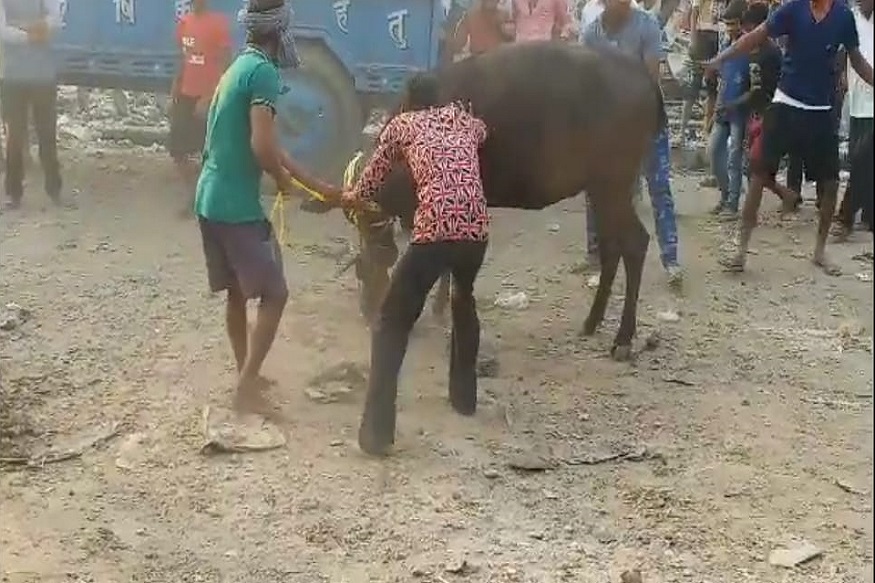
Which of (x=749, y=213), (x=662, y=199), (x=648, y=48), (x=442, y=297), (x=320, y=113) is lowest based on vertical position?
(x=442, y=297)

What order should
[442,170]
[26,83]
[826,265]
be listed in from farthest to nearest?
1. [26,83]
2. [826,265]
3. [442,170]

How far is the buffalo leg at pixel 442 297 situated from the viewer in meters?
6.41

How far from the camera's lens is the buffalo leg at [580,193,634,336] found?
610 cm

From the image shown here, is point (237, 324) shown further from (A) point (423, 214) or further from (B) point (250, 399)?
(A) point (423, 214)

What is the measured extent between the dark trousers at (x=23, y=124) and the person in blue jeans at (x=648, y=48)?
3626mm

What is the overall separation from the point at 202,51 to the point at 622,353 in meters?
3.68

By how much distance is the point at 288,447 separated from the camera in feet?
15.8

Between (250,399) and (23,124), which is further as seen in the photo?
(23,124)

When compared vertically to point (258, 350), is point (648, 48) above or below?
above

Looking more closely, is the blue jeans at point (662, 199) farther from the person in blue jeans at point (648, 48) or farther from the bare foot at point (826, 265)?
the bare foot at point (826, 265)

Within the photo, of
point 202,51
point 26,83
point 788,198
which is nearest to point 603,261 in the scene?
point 202,51

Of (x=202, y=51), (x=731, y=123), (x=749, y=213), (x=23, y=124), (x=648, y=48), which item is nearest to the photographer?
(x=648, y=48)

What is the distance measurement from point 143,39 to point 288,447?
5096 mm

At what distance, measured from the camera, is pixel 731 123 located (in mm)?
8797
